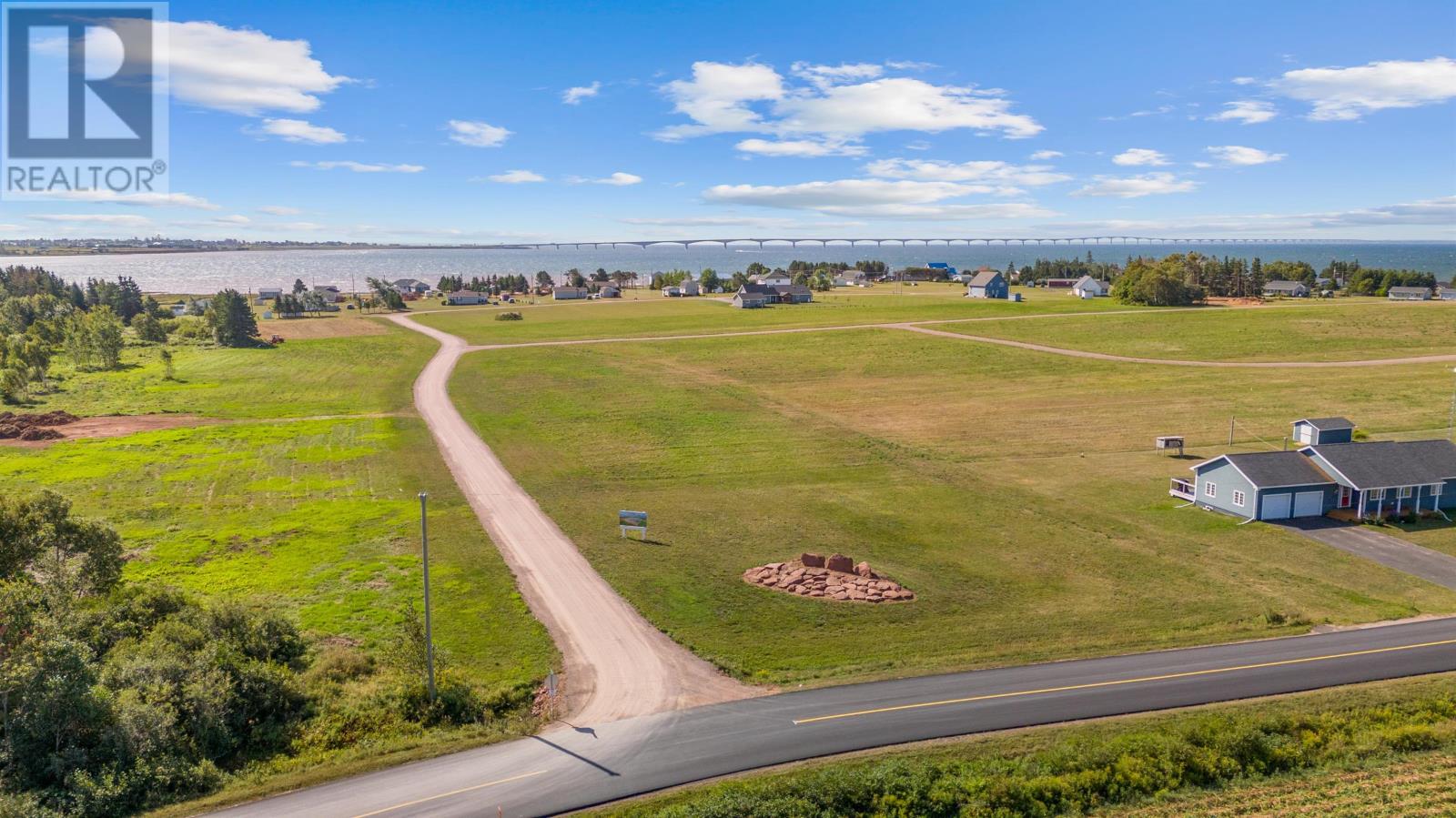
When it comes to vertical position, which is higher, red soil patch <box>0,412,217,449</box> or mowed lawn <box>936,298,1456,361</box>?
mowed lawn <box>936,298,1456,361</box>

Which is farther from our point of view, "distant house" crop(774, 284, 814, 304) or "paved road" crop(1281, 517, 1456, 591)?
"distant house" crop(774, 284, 814, 304)

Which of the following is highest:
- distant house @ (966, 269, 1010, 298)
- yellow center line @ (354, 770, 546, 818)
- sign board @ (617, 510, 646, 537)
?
distant house @ (966, 269, 1010, 298)

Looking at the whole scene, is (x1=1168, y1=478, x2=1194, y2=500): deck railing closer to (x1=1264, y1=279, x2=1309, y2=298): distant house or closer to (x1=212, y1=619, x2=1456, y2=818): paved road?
(x1=212, y1=619, x2=1456, y2=818): paved road

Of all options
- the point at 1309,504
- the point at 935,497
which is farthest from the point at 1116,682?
the point at 1309,504

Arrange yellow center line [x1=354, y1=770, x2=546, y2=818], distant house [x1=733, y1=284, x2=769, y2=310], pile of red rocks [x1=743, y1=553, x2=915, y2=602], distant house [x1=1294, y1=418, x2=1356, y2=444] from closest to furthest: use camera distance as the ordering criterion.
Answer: yellow center line [x1=354, y1=770, x2=546, y2=818], pile of red rocks [x1=743, y1=553, x2=915, y2=602], distant house [x1=1294, y1=418, x2=1356, y2=444], distant house [x1=733, y1=284, x2=769, y2=310]

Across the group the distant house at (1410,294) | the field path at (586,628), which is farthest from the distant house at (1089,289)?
the field path at (586,628)

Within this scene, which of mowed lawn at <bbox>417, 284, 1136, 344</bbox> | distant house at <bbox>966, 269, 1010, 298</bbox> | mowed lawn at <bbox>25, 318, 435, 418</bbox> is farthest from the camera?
distant house at <bbox>966, 269, 1010, 298</bbox>

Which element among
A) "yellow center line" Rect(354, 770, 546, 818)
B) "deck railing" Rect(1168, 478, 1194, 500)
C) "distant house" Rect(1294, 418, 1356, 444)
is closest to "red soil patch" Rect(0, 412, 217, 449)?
"yellow center line" Rect(354, 770, 546, 818)
